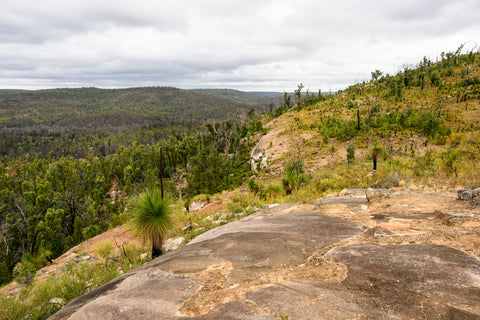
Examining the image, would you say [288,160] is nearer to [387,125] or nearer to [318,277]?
[387,125]

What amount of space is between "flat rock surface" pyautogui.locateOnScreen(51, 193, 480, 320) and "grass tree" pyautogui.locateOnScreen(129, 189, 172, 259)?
1.80 m

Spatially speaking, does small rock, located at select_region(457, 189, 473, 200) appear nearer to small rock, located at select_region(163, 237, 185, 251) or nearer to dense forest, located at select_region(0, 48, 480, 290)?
dense forest, located at select_region(0, 48, 480, 290)

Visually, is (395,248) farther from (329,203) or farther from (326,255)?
(329,203)

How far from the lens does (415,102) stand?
36.9m

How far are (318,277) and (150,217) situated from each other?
5.00m

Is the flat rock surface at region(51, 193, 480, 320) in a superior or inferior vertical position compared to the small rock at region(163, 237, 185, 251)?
superior

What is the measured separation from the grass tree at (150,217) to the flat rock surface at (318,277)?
5.89ft

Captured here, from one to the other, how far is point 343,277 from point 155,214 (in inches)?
205

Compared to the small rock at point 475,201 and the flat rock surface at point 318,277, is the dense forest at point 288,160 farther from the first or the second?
the flat rock surface at point 318,277

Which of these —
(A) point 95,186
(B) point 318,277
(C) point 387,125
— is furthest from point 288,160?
(A) point 95,186

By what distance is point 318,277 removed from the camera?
12.2 ft

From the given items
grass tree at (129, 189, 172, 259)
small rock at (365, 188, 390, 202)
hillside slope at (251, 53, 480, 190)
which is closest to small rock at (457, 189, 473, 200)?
small rock at (365, 188, 390, 202)

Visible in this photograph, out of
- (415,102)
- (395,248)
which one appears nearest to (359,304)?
(395,248)

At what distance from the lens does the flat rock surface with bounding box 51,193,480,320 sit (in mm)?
2988
